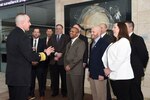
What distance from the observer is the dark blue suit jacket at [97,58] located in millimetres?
4426

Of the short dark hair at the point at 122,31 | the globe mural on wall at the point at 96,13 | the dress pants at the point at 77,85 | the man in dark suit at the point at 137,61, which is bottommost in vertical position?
the dress pants at the point at 77,85

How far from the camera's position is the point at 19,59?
3.59 metres

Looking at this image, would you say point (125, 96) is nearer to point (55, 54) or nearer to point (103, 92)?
point (103, 92)

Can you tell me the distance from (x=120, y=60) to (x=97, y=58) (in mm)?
905

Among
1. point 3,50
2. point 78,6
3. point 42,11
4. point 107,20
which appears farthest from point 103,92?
point 3,50

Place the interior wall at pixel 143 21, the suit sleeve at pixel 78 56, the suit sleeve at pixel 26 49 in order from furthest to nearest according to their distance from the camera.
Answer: the interior wall at pixel 143 21 < the suit sleeve at pixel 78 56 < the suit sleeve at pixel 26 49

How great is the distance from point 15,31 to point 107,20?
3.25 m

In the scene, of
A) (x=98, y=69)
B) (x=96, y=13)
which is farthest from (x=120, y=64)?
(x=96, y=13)

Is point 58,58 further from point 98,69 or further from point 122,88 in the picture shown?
point 122,88

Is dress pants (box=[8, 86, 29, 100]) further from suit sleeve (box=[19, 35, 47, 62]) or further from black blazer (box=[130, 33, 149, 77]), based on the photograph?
black blazer (box=[130, 33, 149, 77])

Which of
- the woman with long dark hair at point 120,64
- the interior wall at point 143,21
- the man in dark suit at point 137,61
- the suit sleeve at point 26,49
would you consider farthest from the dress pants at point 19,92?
the interior wall at point 143,21

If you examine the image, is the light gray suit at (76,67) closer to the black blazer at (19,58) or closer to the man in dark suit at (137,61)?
the man in dark suit at (137,61)

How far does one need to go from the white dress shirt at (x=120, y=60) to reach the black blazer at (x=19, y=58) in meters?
1.08

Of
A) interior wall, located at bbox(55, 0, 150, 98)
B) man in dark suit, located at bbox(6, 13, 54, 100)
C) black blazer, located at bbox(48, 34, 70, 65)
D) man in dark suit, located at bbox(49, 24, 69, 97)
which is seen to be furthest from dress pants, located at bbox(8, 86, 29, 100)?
interior wall, located at bbox(55, 0, 150, 98)
